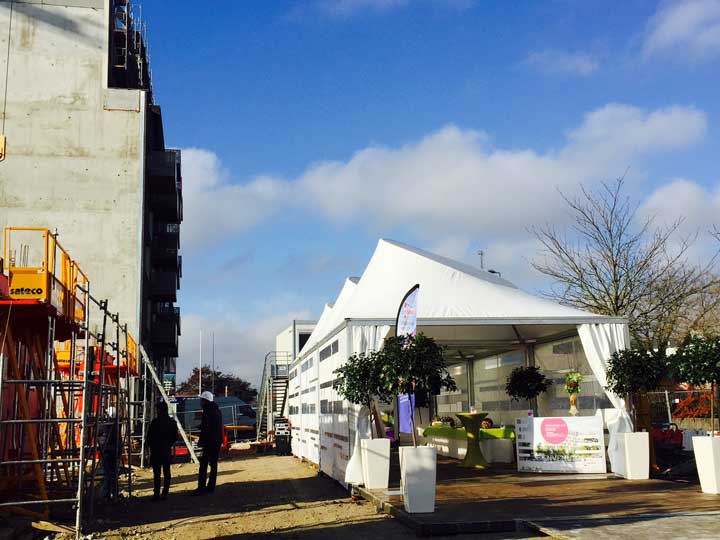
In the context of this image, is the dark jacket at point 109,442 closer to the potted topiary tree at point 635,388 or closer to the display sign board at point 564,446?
the display sign board at point 564,446

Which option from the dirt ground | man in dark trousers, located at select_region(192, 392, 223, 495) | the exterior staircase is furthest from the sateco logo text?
the exterior staircase

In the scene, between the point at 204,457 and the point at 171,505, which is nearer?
the point at 171,505

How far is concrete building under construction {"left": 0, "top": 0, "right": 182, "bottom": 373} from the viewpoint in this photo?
24.9m

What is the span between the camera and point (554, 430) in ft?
43.6

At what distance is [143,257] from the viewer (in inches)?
1060

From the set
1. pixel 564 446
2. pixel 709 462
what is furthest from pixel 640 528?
pixel 564 446

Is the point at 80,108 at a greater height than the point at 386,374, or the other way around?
the point at 80,108

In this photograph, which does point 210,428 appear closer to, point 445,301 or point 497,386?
point 445,301

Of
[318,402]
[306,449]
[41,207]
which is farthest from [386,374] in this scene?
[41,207]

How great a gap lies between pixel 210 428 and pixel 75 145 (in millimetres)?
16550

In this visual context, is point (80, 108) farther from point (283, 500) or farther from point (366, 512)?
point (366, 512)

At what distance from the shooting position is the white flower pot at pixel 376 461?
1087 centimetres

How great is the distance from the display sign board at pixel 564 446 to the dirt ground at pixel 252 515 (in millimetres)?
3574

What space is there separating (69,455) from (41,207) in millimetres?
14734
